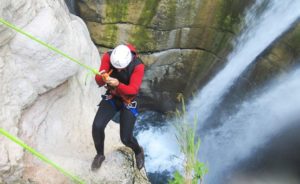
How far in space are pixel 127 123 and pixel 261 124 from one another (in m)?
4.37

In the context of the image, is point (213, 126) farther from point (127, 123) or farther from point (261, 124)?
point (127, 123)

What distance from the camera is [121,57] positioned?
432 centimetres

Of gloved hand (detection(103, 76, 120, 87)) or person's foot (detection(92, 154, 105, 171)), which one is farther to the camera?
person's foot (detection(92, 154, 105, 171))

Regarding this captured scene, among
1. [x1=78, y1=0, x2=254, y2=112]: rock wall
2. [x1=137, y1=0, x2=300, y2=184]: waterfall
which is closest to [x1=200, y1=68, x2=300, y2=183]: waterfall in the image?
[x1=137, y1=0, x2=300, y2=184]: waterfall

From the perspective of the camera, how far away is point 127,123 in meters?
5.00

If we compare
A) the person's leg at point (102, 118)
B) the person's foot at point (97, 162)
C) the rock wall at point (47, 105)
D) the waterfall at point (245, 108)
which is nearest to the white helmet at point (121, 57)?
the person's leg at point (102, 118)

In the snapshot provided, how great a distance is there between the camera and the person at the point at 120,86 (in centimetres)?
434

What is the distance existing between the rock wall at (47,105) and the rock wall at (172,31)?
2482 millimetres

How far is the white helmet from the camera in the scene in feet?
14.2

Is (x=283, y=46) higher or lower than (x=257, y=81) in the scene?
higher

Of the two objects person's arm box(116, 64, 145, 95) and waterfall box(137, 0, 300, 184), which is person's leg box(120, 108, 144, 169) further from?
waterfall box(137, 0, 300, 184)

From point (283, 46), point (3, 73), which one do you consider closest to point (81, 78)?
point (3, 73)

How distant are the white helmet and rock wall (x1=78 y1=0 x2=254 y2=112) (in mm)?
4777

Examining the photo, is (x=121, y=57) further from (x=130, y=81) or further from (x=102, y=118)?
(x=102, y=118)
